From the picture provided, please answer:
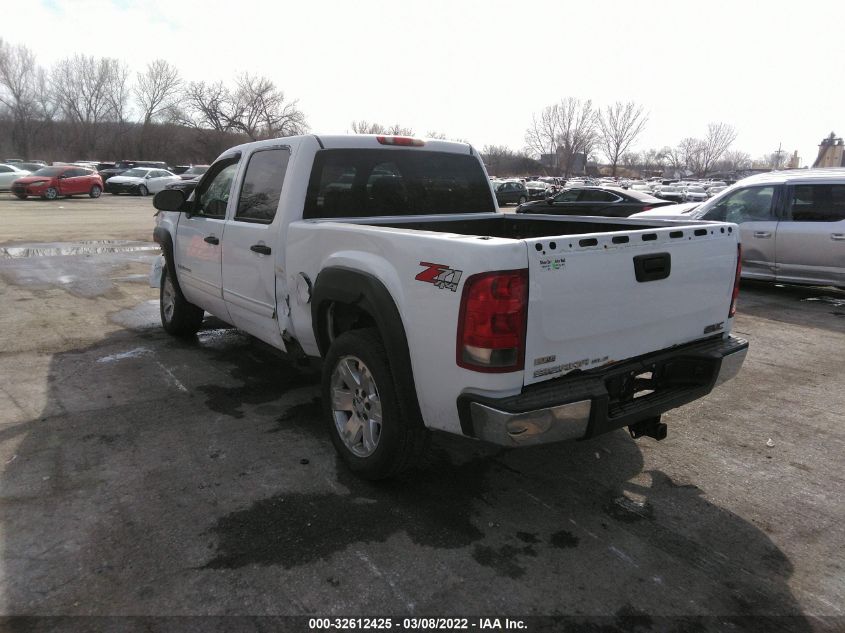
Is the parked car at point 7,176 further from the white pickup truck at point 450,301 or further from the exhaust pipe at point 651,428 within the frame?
the exhaust pipe at point 651,428

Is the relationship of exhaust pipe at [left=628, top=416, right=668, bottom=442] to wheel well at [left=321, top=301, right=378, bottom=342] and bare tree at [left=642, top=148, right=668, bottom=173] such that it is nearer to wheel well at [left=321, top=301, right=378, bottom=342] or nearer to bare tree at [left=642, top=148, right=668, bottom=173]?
wheel well at [left=321, top=301, right=378, bottom=342]

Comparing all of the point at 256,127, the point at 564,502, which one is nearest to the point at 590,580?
the point at 564,502

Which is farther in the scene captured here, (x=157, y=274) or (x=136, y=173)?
(x=136, y=173)

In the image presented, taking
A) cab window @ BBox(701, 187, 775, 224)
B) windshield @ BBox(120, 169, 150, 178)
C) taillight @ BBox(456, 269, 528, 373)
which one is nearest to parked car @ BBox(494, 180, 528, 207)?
windshield @ BBox(120, 169, 150, 178)

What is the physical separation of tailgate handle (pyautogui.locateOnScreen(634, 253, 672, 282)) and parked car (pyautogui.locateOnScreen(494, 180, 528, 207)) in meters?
28.4

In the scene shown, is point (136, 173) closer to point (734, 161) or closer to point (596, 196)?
point (596, 196)

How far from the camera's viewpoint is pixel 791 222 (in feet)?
27.3

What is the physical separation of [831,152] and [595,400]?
3951 inches

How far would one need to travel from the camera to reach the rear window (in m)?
4.01

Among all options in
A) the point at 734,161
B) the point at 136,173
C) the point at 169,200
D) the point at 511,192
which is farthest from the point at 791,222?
the point at 734,161

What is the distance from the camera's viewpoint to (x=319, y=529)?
9.36 feet

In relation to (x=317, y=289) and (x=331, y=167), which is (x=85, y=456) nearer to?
(x=317, y=289)

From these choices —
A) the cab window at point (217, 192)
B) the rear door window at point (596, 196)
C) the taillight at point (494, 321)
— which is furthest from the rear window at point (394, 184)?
the rear door window at point (596, 196)

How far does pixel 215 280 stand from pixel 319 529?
2705mm
